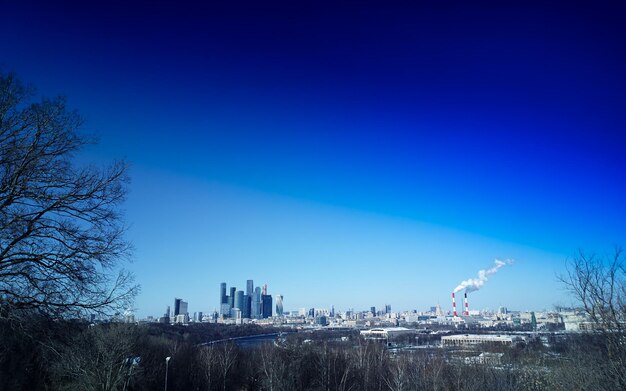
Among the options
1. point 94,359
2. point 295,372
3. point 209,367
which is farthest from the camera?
point 209,367

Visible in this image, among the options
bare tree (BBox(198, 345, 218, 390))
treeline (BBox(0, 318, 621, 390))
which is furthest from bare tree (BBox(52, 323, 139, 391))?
bare tree (BBox(198, 345, 218, 390))

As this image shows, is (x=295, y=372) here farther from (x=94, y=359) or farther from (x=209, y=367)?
(x=94, y=359)

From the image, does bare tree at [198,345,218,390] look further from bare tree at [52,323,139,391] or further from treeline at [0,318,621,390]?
bare tree at [52,323,139,391]

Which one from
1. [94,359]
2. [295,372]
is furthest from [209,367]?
[94,359]

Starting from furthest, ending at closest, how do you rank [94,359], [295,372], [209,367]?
[209,367]
[295,372]
[94,359]

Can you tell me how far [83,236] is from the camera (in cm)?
677

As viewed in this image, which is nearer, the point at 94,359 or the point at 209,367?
the point at 94,359

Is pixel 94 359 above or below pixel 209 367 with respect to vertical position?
above

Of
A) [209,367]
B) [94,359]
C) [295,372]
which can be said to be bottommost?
[295,372]

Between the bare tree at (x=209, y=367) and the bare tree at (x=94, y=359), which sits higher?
the bare tree at (x=94, y=359)

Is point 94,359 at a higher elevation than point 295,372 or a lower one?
higher

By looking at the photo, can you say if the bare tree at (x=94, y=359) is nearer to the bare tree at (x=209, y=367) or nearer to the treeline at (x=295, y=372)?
the treeline at (x=295, y=372)

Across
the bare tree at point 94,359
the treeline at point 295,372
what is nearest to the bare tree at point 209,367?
the treeline at point 295,372

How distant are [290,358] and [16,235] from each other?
4474 centimetres
